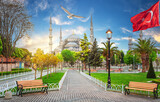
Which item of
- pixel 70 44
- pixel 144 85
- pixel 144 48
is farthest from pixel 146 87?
pixel 70 44

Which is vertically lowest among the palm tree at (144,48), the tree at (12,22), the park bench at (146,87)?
the park bench at (146,87)

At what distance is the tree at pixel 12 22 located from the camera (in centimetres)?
2704

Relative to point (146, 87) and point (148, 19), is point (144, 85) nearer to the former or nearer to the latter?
point (146, 87)

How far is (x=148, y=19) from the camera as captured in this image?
27.8 ft

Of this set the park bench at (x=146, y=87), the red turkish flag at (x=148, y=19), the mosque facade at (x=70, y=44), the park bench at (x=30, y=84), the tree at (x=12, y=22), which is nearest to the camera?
the park bench at (x=146, y=87)

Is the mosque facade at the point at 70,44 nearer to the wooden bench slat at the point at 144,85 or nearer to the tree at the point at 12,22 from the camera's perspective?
the tree at the point at 12,22

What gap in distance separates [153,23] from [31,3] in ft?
75.5

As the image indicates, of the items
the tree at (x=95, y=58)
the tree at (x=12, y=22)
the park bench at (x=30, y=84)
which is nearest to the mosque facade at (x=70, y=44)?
the tree at (x=95, y=58)

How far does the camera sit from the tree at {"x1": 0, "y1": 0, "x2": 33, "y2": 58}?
2704cm

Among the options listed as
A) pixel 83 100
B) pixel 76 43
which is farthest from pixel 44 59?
pixel 76 43

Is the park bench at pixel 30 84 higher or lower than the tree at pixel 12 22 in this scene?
lower

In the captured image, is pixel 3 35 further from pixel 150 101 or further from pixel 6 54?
pixel 150 101

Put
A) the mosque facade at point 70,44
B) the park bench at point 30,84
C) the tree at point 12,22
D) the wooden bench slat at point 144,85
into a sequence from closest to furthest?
the wooden bench slat at point 144,85, the park bench at point 30,84, the tree at point 12,22, the mosque facade at point 70,44

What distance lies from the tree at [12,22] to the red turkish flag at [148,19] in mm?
25663
